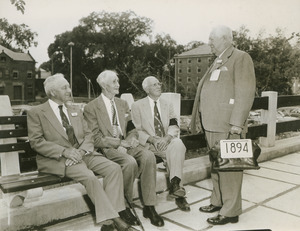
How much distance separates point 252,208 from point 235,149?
83 cm

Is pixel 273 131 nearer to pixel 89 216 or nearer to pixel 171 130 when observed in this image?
pixel 171 130

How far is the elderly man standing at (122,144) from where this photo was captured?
2.77 metres

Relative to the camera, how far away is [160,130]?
3.23m

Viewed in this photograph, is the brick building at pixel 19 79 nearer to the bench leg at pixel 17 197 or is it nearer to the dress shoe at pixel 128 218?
the bench leg at pixel 17 197

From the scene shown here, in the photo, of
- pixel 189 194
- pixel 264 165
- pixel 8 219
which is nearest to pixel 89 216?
pixel 8 219

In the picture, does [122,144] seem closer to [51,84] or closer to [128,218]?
[128,218]

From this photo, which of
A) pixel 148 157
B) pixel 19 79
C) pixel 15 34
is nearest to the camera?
Answer: pixel 148 157

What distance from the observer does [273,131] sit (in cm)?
502

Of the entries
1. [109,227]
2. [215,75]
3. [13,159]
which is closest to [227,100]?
[215,75]

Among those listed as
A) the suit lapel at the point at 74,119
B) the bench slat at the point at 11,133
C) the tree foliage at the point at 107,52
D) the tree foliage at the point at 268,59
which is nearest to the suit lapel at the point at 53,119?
the suit lapel at the point at 74,119

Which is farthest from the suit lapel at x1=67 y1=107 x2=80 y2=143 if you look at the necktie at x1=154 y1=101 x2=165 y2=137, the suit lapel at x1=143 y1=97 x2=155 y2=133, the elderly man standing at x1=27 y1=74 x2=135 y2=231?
the necktie at x1=154 y1=101 x2=165 y2=137

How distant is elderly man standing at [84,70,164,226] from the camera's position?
9.09 ft

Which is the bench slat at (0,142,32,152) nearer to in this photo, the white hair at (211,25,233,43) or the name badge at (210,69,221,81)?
the name badge at (210,69,221,81)

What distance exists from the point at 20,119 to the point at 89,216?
1.04 metres
